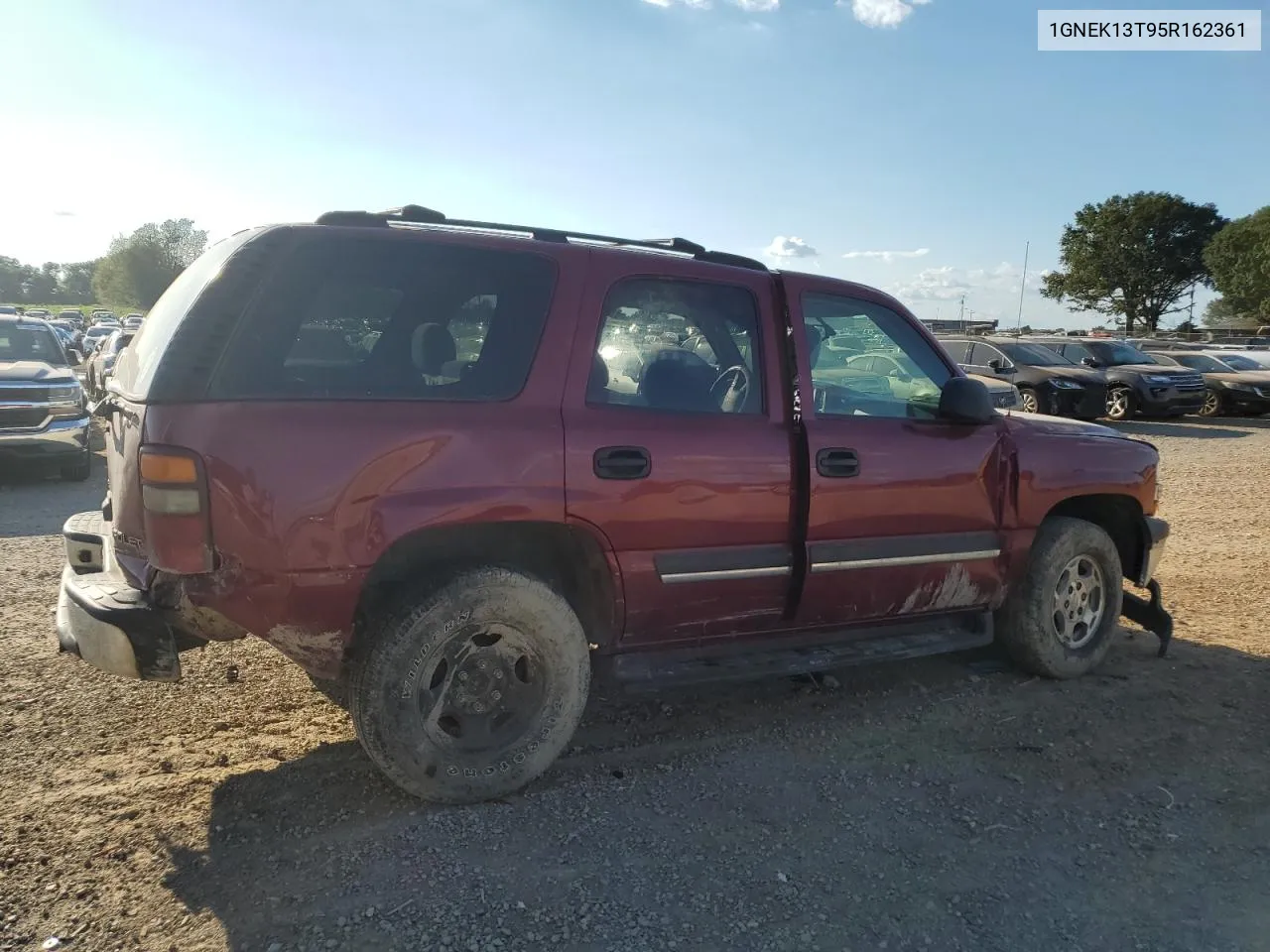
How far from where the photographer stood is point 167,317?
10.4 feet

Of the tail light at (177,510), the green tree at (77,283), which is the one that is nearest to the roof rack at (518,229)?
the tail light at (177,510)

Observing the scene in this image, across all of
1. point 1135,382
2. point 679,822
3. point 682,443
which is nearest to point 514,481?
point 682,443

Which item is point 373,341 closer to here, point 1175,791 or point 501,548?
point 501,548

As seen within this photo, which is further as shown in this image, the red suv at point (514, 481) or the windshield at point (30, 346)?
the windshield at point (30, 346)

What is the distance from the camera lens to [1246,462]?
13.2 m

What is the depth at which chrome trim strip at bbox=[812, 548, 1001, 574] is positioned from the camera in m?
3.79

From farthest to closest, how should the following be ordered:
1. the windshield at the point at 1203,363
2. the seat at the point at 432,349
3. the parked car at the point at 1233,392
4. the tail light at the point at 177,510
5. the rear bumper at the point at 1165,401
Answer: the windshield at the point at 1203,363 < the parked car at the point at 1233,392 < the rear bumper at the point at 1165,401 < the seat at the point at 432,349 < the tail light at the point at 177,510

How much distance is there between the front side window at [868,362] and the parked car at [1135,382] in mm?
16286

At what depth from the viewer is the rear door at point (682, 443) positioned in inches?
131

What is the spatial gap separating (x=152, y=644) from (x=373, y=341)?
122 centimetres

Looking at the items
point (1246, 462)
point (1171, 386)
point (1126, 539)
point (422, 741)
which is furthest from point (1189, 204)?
point (422, 741)

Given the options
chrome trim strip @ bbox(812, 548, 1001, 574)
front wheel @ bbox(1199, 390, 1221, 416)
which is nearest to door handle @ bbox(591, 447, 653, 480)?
chrome trim strip @ bbox(812, 548, 1001, 574)

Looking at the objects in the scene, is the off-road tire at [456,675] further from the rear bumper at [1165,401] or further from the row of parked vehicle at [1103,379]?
the rear bumper at [1165,401]

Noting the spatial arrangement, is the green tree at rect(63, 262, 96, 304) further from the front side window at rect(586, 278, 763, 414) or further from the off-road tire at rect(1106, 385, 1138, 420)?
the front side window at rect(586, 278, 763, 414)
